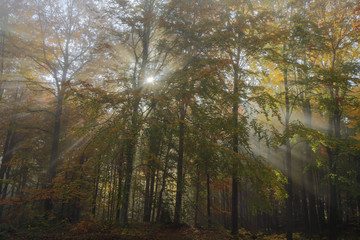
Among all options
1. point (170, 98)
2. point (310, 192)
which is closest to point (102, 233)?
point (170, 98)

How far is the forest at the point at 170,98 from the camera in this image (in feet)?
24.9

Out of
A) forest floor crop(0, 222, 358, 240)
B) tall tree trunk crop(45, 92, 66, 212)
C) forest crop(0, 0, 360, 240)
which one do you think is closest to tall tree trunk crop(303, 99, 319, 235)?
forest crop(0, 0, 360, 240)

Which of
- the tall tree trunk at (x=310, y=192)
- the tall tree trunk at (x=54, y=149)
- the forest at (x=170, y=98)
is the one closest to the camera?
the forest at (x=170, y=98)

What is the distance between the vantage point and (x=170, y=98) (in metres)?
8.02

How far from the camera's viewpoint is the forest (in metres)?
7.58

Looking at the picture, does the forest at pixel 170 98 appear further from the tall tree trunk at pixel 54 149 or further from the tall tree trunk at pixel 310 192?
the tall tree trunk at pixel 310 192

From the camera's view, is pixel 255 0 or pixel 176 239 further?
pixel 255 0

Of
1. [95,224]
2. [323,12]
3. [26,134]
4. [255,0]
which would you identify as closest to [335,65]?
[323,12]

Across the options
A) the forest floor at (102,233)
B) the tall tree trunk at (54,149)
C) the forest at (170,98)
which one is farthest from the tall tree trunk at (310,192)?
the tall tree trunk at (54,149)

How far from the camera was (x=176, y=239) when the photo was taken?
26.4 ft

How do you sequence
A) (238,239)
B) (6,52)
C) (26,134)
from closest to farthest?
(238,239) → (6,52) → (26,134)

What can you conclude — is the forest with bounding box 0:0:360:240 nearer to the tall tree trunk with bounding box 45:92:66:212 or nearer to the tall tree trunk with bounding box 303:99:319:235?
the tall tree trunk with bounding box 45:92:66:212

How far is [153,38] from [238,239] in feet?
34.8

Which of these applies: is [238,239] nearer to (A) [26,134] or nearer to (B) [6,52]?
(B) [6,52]
